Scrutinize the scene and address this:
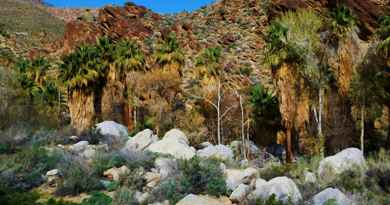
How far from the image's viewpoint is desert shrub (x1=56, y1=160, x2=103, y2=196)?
49.7ft

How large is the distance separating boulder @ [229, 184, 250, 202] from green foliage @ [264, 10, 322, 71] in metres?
24.0

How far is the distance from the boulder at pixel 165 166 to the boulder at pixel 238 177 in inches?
65.5

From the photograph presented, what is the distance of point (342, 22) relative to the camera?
39.6 metres

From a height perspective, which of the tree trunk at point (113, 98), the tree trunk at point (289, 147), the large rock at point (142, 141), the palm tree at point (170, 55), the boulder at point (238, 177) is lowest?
the tree trunk at point (289, 147)

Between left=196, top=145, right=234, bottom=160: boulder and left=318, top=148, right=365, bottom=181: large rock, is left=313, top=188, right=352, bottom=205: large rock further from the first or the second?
left=196, top=145, right=234, bottom=160: boulder

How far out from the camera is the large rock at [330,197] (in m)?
13.8

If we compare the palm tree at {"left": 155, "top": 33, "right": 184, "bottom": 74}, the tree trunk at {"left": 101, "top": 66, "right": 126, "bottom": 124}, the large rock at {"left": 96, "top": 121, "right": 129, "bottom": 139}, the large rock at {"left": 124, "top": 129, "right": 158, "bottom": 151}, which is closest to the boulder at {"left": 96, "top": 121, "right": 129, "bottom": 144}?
the large rock at {"left": 96, "top": 121, "right": 129, "bottom": 139}

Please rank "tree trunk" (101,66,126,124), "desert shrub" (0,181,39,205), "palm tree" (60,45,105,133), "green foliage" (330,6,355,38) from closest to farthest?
"desert shrub" (0,181,39,205)
"green foliage" (330,6,355,38)
"palm tree" (60,45,105,133)
"tree trunk" (101,66,126,124)

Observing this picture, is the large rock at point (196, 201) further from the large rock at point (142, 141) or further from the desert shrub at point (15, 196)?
the large rock at point (142, 141)

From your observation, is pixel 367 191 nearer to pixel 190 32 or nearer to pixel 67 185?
pixel 67 185

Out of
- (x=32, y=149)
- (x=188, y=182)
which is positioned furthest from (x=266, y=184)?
(x=32, y=149)

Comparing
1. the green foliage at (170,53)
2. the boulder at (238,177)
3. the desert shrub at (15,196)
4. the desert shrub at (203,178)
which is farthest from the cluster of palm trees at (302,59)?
the desert shrub at (15,196)

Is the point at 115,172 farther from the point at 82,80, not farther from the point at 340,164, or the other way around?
the point at 82,80

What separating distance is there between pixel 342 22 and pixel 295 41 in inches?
182
